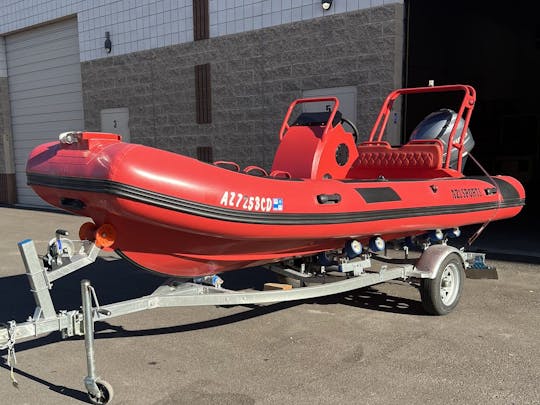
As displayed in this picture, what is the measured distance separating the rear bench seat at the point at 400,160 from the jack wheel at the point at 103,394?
3410 millimetres

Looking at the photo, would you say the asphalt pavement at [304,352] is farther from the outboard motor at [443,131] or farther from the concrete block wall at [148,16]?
the concrete block wall at [148,16]

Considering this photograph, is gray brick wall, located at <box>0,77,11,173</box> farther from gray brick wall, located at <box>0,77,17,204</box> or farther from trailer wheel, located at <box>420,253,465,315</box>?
trailer wheel, located at <box>420,253,465,315</box>

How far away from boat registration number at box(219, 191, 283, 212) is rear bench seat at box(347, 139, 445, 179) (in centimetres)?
224

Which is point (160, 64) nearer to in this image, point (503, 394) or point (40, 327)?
point (40, 327)

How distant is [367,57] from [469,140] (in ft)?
10.2

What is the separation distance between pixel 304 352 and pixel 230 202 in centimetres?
131

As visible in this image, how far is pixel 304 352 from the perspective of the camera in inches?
152


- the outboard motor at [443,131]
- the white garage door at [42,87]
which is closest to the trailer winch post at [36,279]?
the outboard motor at [443,131]

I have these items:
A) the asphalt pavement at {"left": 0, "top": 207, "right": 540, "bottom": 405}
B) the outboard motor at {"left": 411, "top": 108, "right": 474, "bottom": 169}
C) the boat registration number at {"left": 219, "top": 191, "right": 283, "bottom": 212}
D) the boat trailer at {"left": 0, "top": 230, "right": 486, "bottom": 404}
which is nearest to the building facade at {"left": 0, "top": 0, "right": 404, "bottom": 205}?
the outboard motor at {"left": 411, "top": 108, "right": 474, "bottom": 169}

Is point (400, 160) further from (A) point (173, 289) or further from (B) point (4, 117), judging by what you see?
(B) point (4, 117)

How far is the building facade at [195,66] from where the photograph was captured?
27.8ft

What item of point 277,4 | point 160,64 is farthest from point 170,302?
point 160,64

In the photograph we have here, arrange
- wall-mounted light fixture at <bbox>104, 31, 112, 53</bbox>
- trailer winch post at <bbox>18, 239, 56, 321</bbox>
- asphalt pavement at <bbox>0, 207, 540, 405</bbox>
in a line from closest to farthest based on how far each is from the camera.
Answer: trailer winch post at <bbox>18, 239, 56, 321</bbox> < asphalt pavement at <bbox>0, 207, 540, 405</bbox> < wall-mounted light fixture at <bbox>104, 31, 112, 53</bbox>

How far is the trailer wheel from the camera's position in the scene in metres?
4.54
